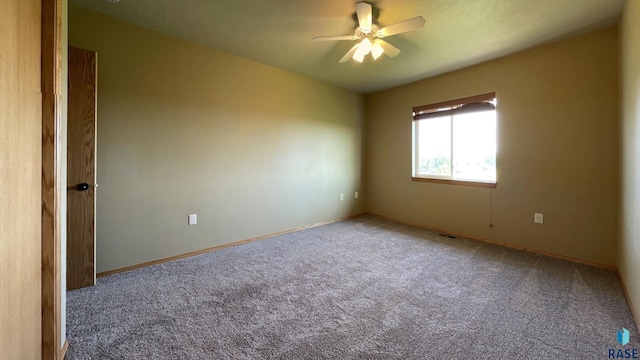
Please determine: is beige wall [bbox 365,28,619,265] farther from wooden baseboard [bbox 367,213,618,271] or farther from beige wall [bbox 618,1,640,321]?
beige wall [bbox 618,1,640,321]

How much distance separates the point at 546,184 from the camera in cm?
293

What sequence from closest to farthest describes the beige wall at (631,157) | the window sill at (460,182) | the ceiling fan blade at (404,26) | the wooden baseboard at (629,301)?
the wooden baseboard at (629,301)
the beige wall at (631,157)
the ceiling fan blade at (404,26)
the window sill at (460,182)

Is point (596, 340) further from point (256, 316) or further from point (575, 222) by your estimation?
point (256, 316)

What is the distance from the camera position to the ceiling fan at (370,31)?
2080 mm

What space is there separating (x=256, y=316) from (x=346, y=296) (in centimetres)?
72

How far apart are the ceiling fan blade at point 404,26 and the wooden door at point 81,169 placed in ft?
8.25

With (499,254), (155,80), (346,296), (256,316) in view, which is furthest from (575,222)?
(155,80)

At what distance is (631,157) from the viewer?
1977 millimetres

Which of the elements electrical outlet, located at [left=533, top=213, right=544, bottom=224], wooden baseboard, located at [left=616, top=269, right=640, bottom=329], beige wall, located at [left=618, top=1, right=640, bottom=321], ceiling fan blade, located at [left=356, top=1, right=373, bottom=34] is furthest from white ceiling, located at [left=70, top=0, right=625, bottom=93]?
wooden baseboard, located at [left=616, top=269, right=640, bottom=329]

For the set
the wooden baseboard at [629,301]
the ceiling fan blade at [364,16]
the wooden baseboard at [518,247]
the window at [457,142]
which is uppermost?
the ceiling fan blade at [364,16]

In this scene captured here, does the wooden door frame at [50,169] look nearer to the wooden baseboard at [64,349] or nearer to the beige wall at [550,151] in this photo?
the wooden baseboard at [64,349]

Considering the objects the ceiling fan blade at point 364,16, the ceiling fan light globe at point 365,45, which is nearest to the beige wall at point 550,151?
the ceiling fan light globe at point 365,45

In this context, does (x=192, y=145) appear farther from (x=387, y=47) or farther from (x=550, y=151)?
(x=550, y=151)

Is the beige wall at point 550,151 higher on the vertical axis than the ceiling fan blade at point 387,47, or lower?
lower
